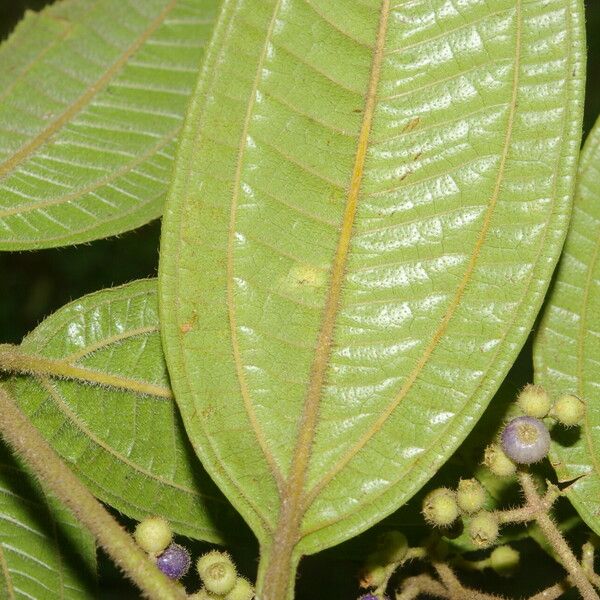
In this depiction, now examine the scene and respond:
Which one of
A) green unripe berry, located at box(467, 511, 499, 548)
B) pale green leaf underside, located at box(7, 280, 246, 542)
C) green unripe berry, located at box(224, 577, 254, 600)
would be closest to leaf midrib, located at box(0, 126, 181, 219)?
pale green leaf underside, located at box(7, 280, 246, 542)

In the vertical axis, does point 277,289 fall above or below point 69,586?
above

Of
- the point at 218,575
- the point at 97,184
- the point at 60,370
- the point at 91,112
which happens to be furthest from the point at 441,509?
the point at 91,112

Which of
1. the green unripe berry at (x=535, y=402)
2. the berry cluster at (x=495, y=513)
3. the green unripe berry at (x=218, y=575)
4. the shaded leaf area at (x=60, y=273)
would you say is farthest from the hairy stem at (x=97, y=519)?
the shaded leaf area at (x=60, y=273)

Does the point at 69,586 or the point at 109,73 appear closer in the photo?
the point at 69,586

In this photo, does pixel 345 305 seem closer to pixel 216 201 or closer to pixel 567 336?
pixel 216 201

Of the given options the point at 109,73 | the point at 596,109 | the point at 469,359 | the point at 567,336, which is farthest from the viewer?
the point at 596,109

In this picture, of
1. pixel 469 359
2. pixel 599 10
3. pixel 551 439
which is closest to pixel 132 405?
pixel 469 359

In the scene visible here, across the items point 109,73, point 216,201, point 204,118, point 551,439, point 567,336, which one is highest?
point 109,73
